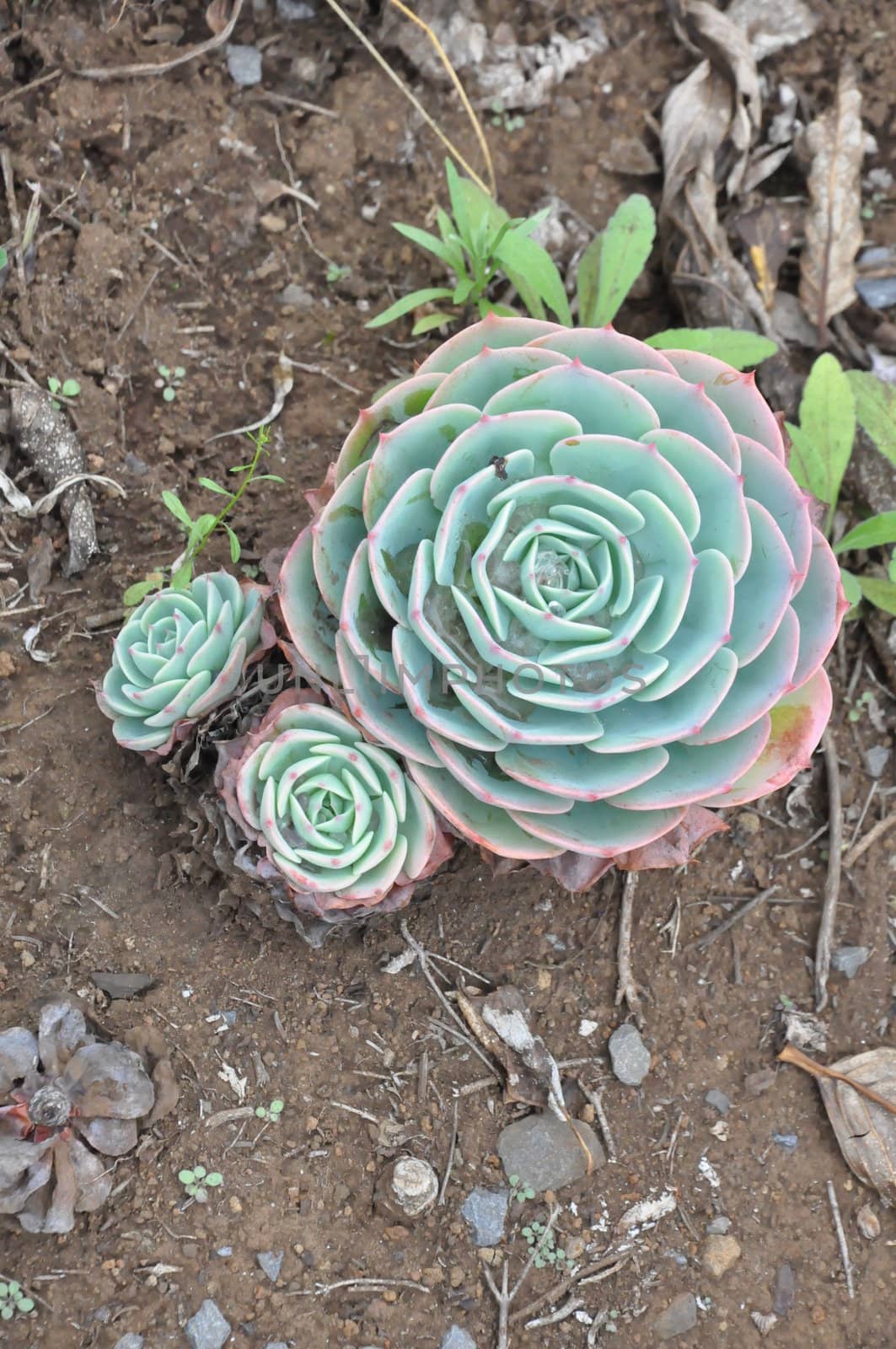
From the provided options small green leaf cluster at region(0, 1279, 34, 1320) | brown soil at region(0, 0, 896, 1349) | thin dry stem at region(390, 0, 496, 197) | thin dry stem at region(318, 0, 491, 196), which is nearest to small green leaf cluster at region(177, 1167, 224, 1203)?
brown soil at region(0, 0, 896, 1349)

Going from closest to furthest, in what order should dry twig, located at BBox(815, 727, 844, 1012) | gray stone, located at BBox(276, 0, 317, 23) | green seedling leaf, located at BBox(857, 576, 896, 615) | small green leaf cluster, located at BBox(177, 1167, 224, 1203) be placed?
1. small green leaf cluster, located at BBox(177, 1167, 224, 1203)
2. dry twig, located at BBox(815, 727, 844, 1012)
3. green seedling leaf, located at BBox(857, 576, 896, 615)
4. gray stone, located at BBox(276, 0, 317, 23)

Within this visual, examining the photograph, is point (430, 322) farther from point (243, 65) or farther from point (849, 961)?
point (849, 961)

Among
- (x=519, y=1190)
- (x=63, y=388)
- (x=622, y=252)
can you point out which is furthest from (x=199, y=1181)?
(x=622, y=252)

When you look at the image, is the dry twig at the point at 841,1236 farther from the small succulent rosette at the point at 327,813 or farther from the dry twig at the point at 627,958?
the small succulent rosette at the point at 327,813

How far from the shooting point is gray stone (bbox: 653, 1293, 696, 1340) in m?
2.13

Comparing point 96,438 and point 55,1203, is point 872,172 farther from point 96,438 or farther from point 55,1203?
point 55,1203

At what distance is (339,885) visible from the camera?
1.94 m

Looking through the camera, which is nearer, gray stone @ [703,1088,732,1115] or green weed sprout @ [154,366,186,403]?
gray stone @ [703,1088,732,1115]

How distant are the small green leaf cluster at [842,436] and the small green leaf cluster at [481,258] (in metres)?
0.69

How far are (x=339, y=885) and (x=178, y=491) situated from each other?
1.22m

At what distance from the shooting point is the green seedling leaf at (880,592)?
2.72 m

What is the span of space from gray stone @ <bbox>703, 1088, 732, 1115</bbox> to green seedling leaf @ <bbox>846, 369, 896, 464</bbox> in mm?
1702

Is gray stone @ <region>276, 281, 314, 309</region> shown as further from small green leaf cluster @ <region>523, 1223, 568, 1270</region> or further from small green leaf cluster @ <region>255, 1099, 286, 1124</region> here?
small green leaf cluster @ <region>523, 1223, 568, 1270</region>

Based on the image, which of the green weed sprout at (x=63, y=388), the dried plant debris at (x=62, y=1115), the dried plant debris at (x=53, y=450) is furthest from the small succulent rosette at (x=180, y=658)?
the green weed sprout at (x=63, y=388)
